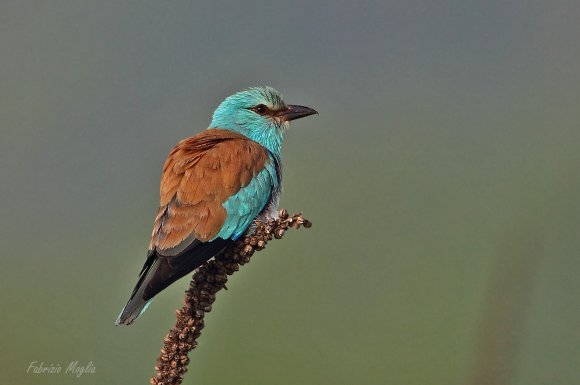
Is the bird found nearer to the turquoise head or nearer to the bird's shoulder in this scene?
the bird's shoulder

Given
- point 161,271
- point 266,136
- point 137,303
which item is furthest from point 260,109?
point 137,303

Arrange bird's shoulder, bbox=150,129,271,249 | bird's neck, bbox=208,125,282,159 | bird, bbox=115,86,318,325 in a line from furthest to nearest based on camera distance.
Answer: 1. bird's neck, bbox=208,125,282,159
2. bird's shoulder, bbox=150,129,271,249
3. bird, bbox=115,86,318,325

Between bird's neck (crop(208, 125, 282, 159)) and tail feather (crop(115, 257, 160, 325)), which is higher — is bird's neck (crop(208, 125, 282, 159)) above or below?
above

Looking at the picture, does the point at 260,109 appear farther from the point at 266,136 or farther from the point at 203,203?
the point at 203,203

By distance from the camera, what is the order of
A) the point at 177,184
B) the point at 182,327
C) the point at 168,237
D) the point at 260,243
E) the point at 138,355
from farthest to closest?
the point at 138,355, the point at 177,184, the point at 168,237, the point at 260,243, the point at 182,327

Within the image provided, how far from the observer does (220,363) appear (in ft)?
9.75

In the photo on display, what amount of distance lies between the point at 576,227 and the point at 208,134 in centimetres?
148

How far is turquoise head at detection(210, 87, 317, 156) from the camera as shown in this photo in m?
3.46

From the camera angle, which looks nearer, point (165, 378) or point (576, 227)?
point (165, 378)

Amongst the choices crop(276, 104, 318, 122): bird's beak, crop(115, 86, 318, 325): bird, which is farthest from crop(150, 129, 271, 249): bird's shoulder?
crop(276, 104, 318, 122): bird's beak

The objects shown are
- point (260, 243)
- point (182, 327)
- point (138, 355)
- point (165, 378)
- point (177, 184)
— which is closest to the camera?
point (165, 378)

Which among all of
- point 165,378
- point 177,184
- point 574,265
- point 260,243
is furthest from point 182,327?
point 574,265

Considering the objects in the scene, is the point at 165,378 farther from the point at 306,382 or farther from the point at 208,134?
the point at 208,134

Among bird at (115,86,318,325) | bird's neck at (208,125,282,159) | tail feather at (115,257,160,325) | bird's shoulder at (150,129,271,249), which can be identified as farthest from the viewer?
bird's neck at (208,125,282,159)
